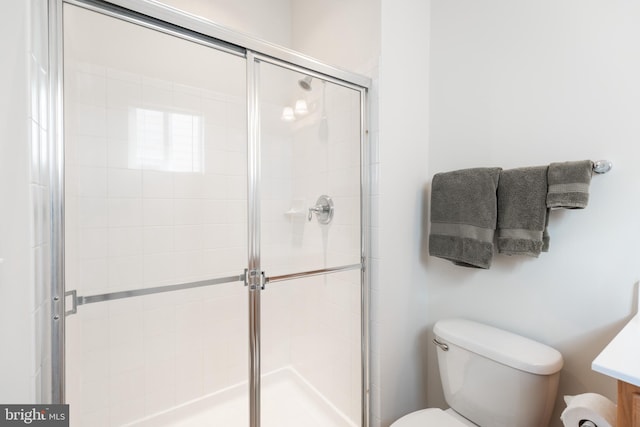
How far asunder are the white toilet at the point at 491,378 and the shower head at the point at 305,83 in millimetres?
1195

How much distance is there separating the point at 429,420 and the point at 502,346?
1.30 feet

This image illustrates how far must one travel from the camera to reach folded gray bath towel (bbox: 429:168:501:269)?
3.78 ft

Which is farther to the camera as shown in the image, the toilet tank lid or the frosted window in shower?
the frosted window in shower

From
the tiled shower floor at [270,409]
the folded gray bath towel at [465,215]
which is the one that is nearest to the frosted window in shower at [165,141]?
the tiled shower floor at [270,409]

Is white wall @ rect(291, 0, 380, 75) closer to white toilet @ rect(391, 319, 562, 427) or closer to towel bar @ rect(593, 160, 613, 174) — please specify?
towel bar @ rect(593, 160, 613, 174)

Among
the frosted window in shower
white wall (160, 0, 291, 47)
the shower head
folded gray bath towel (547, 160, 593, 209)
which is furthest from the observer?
white wall (160, 0, 291, 47)

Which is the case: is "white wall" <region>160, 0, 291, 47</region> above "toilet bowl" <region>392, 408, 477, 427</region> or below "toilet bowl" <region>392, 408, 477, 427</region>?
above

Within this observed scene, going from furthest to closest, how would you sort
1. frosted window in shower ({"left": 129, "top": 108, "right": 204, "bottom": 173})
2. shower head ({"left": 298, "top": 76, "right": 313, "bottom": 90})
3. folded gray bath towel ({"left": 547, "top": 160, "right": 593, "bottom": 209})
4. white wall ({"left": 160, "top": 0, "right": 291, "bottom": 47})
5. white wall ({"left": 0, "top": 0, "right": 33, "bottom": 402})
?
white wall ({"left": 160, "top": 0, "right": 291, "bottom": 47}) → shower head ({"left": 298, "top": 76, "right": 313, "bottom": 90}) → frosted window in shower ({"left": 129, "top": 108, "right": 204, "bottom": 173}) → folded gray bath towel ({"left": 547, "top": 160, "right": 593, "bottom": 209}) → white wall ({"left": 0, "top": 0, "right": 33, "bottom": 402})

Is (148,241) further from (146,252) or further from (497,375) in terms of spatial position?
(497,375)

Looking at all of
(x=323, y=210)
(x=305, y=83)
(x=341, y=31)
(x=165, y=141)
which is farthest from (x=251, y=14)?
(x=323, y=210)

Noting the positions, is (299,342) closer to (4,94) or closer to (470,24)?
(4,94)

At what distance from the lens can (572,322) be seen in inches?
41.7

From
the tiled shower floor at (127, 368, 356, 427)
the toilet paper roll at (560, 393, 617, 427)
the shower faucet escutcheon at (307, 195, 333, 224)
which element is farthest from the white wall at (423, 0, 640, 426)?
the tiled shower floor at (127, 368, 356, 427)

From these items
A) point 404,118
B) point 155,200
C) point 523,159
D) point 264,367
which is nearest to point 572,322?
point 523,159
